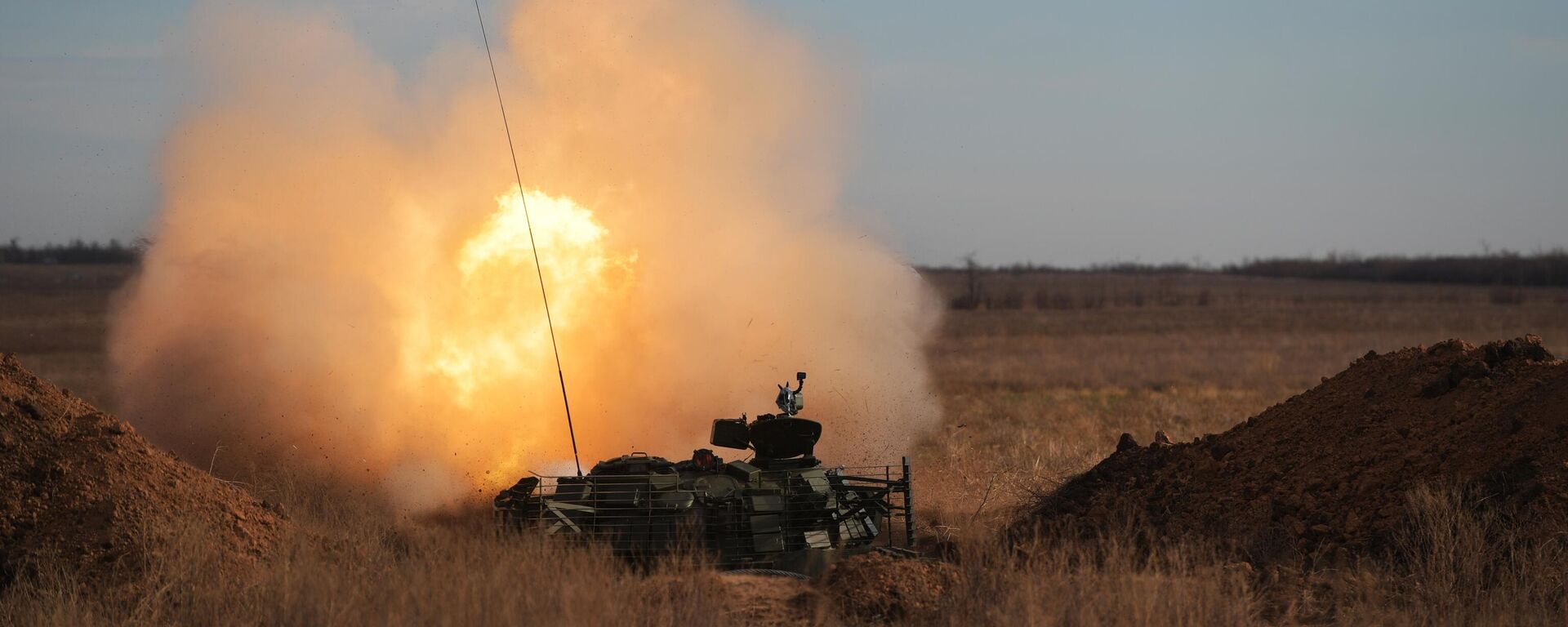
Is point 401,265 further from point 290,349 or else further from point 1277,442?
point 1277,442

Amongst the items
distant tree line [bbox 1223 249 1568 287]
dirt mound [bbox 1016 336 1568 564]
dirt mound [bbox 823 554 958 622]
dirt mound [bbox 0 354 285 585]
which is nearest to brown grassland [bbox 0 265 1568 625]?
dirt mound [bbox 823 554 958 622]

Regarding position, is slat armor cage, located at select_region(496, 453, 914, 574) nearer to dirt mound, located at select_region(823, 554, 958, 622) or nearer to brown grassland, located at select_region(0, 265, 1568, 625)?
brown grassland, located at select_region(0, 265, 1568, 625)

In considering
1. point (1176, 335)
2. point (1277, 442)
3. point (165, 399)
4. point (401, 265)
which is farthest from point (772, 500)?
point (1176, 335)

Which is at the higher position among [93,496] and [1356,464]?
[93,496]

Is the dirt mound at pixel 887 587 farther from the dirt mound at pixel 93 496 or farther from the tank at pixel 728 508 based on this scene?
the dirt mound at pixel 93 496

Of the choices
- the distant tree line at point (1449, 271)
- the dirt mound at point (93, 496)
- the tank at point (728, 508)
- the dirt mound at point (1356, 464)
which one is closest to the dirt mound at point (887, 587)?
the tank at point (728, 508)

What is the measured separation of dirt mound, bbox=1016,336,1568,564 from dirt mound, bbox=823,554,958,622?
2132 millimetres

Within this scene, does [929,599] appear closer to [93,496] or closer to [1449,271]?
[93,496]

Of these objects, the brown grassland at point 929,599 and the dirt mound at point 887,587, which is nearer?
the brown grassland at point 929,599

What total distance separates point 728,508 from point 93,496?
4597mm

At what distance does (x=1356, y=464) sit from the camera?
1177 cm

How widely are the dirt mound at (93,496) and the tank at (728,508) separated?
81.0 inches

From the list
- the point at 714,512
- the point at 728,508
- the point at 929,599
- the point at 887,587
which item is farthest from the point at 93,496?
the point at 929,599

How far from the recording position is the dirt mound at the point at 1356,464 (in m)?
10.8
